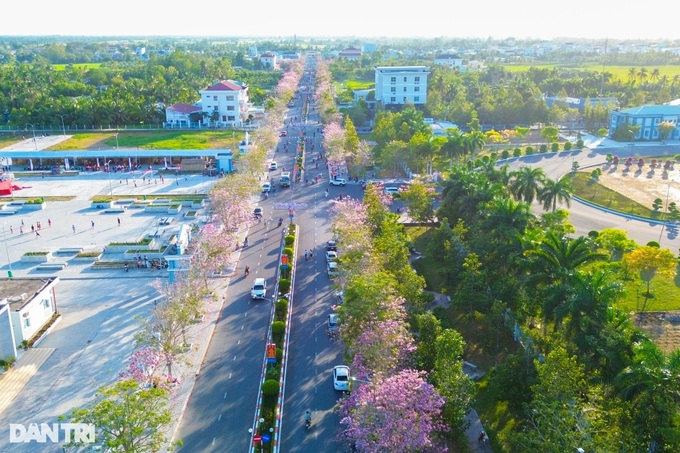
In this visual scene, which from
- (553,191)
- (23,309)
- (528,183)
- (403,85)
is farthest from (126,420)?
(403,85)

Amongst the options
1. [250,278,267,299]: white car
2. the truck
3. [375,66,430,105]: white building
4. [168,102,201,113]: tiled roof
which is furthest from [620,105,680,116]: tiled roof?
[168,102,201,113]: tiled roof

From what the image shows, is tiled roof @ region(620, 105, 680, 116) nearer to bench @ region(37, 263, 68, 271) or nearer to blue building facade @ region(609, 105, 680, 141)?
blue building facade @ region(609, 105, 680, 141)

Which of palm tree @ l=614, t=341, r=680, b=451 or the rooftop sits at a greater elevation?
palm tree @ l=614, t=341, r=680, b=451

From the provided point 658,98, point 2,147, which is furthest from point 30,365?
point 658,98

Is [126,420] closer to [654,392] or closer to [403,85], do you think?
[654,392]

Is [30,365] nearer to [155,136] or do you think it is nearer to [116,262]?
[116,262]
